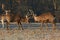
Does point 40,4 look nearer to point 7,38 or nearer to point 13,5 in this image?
point 13,5

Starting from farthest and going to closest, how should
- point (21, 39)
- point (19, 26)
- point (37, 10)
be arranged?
1. point (37, 10)
2. point (19, 26)
3. point (21, 39)

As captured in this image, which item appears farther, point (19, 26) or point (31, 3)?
point (31, 3)

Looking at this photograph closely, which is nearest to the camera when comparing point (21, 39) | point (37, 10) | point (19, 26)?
point (21, 39)

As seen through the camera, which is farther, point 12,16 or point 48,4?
point 48,4

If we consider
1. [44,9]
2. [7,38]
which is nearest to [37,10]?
[44,9]

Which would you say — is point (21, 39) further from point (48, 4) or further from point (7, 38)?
point (48, 4)

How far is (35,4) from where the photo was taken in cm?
4531

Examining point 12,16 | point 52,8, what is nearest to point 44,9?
point 52,8

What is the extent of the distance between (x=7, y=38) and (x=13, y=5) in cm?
2535

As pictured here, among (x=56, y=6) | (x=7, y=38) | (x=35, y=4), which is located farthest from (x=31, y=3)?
(x=7, y=38)

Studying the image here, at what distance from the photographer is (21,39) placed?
18438 mm

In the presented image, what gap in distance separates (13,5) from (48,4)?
507 centimetres

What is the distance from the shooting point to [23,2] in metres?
45.7

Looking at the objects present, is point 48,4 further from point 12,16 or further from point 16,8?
point 12,16
